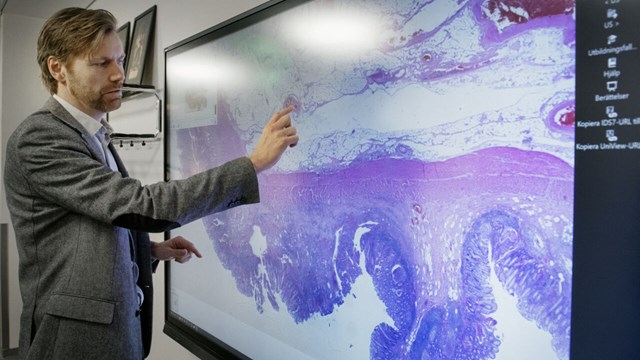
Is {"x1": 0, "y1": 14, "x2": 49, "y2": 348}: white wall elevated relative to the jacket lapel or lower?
elevated

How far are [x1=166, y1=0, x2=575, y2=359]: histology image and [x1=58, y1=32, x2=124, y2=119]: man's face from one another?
39 cm

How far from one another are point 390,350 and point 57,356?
790 millimetres

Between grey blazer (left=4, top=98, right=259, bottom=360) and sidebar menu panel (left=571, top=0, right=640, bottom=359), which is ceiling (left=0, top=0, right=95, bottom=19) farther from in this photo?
sidebar menu panel (left=571, top=0, right=640, bottom=359)

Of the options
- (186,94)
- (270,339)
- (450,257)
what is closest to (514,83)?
(450,257)

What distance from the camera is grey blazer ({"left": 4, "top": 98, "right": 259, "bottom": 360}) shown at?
3.38ft

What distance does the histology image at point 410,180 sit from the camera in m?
0.76

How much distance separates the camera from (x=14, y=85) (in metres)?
3.64

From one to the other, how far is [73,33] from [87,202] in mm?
460

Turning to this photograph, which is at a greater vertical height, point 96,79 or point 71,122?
point 96,79

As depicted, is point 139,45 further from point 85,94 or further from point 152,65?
point 85,94

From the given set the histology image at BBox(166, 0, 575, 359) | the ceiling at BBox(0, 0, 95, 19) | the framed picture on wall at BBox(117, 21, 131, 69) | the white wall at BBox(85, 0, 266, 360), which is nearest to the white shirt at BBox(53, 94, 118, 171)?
the histology image at BBox(166, 0, 575, 359)

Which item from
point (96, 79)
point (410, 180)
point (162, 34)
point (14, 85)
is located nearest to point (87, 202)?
point (96, 79)

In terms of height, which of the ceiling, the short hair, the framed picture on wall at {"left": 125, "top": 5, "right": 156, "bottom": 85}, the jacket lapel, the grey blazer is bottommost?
the grey blazer

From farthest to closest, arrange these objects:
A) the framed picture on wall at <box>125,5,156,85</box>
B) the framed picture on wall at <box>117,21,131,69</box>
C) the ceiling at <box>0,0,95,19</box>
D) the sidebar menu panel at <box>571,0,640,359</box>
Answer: the ceiling at <box>0,0,95,19</box> → the framed picture on wall at <box>117,21,131,69</box> → the framed picture on wall at <box>125,5,156,85</box> → the sidebar menu panel at <box>571,0,640,359</box>
